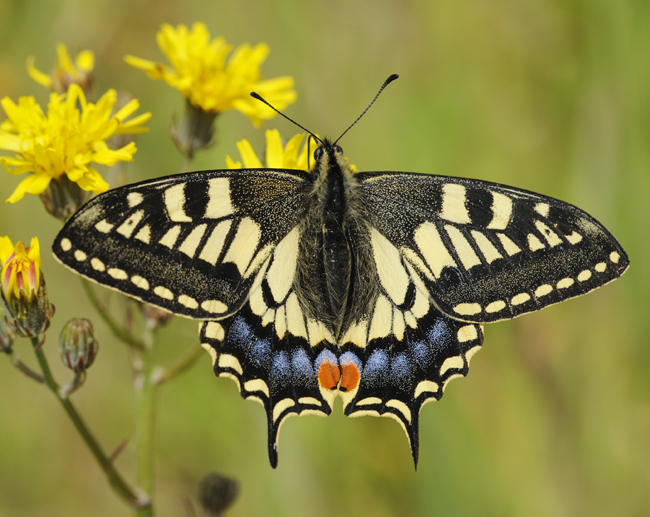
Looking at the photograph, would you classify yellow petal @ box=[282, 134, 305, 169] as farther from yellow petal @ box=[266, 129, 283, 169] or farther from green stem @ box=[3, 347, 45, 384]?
green stem @ box=[3, 347, 45, 384]

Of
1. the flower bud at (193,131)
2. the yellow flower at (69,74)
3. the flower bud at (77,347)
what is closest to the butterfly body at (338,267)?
the flower bud at (77,347)

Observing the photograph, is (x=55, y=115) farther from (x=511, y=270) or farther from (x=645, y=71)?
(x=645, y=71)

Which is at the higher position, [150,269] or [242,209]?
[242,209]

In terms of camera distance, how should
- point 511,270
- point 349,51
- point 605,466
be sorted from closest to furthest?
1. point 511,270
2. point 605,466
3. point 349,51

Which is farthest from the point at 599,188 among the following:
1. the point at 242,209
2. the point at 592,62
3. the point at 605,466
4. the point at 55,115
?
the point at 55,115

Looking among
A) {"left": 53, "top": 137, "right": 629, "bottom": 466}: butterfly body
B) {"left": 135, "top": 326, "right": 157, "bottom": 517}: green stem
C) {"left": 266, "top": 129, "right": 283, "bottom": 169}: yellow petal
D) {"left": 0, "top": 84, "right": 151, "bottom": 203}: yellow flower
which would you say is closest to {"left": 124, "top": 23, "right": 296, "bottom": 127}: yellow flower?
{"left": 266, "top": 129, "right": 283, "bottom": 169}: yellow petal

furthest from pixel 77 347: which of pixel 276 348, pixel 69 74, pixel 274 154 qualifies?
pixel 69 74

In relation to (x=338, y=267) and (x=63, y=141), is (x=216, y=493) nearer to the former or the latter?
(x=338, y=267)
